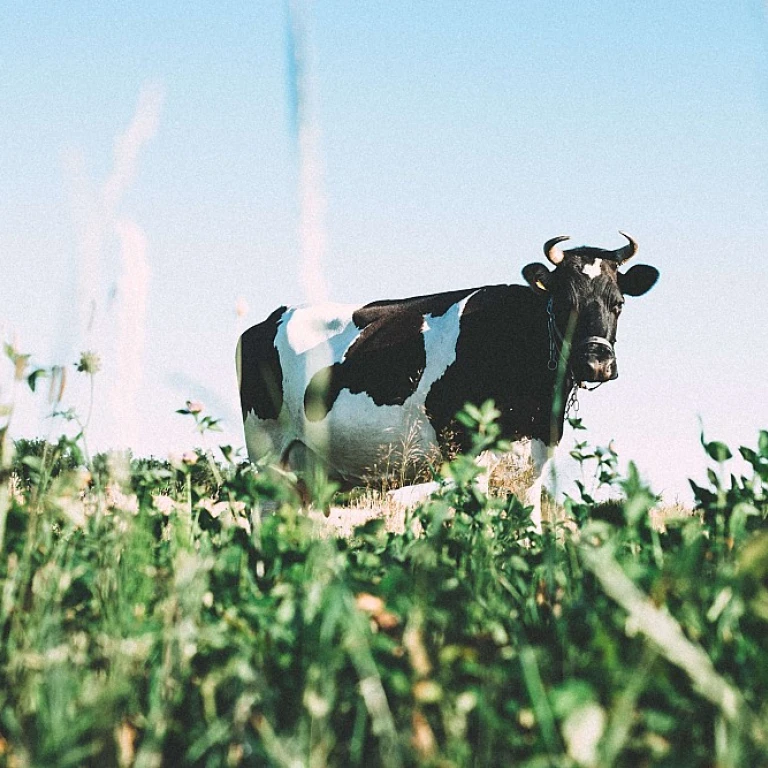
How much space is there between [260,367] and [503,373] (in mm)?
2784

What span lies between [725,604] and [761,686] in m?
0.22

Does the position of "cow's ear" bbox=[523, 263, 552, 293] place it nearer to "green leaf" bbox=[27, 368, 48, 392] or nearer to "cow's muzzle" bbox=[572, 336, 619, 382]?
"cow's muzzle" bbox=[572, 336, 619, 382]

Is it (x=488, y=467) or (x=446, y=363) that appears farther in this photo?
(x=446, y=363)

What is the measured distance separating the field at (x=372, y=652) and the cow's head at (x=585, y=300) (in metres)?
4.52

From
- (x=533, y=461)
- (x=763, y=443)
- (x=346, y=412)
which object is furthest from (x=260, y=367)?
(x=763, y=443)

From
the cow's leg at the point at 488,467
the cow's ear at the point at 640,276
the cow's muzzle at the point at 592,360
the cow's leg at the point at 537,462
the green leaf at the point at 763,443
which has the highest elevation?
the cow's ear at the point at 640,276

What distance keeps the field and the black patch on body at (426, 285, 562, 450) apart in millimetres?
5105

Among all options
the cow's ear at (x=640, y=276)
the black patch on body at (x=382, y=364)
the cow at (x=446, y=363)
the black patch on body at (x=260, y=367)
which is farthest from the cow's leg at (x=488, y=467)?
the black patch on body at (x=260, y=367)

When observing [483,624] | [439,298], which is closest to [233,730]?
[483,624]

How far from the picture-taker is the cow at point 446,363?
23.1 feet

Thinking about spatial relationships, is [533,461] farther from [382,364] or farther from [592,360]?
[382,364]

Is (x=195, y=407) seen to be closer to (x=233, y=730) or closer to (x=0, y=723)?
(x=0, y=723)

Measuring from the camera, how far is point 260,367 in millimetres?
9133

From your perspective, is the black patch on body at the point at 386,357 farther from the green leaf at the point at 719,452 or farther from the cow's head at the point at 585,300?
the green leaf at the point at 719,452
